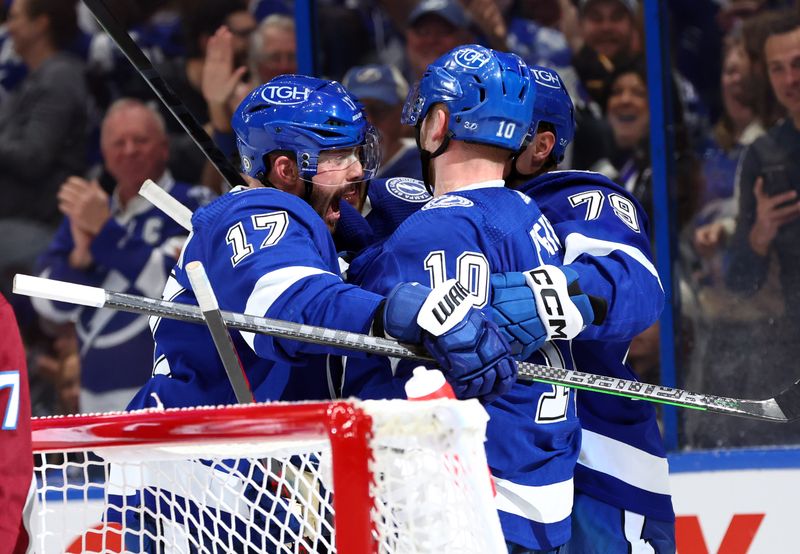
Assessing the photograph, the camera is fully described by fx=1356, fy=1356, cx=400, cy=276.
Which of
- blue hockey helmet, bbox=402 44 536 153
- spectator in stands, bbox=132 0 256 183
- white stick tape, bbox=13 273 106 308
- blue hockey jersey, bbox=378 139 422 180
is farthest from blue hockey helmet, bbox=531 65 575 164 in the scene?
spectator in stands, bbox=132 0 256 183

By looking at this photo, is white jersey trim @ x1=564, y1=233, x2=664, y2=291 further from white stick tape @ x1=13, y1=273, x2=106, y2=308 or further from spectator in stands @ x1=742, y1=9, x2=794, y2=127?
spectator in stands @ x1=742, y1=9, x2=794, y2=127

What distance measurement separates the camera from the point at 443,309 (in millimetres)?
2240

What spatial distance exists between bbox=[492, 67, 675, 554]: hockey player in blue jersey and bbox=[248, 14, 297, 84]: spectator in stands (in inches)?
76.9

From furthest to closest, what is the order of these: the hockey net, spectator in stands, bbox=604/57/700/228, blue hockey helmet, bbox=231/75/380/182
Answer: spectator in stands, bbox=604/57/700/228, blue hockey helmet, bbox=231/75/380/182, the hockey net

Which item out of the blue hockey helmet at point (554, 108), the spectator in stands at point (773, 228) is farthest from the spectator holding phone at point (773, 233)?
the blue hockey helmet at point (554, 108)

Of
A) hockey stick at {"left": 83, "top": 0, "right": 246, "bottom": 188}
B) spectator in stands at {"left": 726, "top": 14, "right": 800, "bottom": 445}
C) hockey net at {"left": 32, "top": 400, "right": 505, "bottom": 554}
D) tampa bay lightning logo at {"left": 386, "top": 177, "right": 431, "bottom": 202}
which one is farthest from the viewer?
spectator in stands at {"left": 726, "top": 14, "right": 800, "bottom": 445}

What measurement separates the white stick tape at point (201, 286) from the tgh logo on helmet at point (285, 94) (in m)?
0.62

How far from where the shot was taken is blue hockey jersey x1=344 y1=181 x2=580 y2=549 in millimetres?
2387

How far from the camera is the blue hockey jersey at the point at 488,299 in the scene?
2.39 metres

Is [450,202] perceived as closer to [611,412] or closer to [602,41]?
[611,412]

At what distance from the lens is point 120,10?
4711 mm

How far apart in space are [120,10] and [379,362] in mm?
2598

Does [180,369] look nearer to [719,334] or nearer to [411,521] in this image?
[411,521]

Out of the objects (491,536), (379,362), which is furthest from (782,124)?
(491,536)
